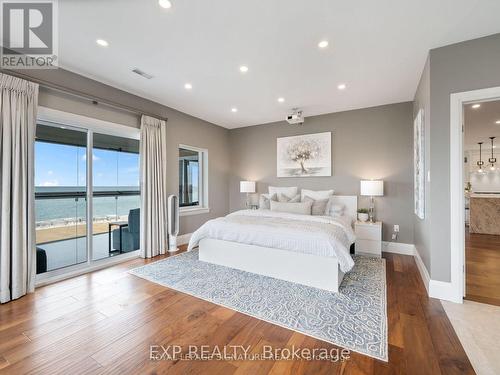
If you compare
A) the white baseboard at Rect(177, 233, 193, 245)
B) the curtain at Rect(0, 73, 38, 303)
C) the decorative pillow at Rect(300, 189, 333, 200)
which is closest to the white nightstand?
the decorative pillow at Rect(300, 189, 333, 200)

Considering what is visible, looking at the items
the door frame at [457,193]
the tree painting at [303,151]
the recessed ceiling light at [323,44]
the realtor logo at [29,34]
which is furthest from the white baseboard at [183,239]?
the door frame at [457,193]

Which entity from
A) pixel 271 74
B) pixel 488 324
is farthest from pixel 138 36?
pixel 488 324

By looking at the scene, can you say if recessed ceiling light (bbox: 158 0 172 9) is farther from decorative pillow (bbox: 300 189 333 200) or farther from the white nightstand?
the white nightstand

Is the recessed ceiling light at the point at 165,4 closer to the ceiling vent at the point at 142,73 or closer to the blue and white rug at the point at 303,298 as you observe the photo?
the ceiling vent at the point at 142,73

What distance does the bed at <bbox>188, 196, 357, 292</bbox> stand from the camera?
8.60 feet

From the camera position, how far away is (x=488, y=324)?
6.52 ft

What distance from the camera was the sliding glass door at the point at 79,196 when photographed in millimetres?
3008

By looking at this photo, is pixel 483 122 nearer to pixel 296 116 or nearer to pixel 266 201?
pixel 296 116

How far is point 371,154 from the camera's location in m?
4.35

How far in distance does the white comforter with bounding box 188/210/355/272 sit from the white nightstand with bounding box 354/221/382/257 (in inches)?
31.2

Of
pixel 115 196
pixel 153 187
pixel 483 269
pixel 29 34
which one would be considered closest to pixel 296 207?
pixel 153 187

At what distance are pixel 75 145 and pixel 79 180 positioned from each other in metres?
0.51

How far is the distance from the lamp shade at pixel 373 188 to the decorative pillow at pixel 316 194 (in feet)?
2.08

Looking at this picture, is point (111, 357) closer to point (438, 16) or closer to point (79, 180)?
point (79, 180)
